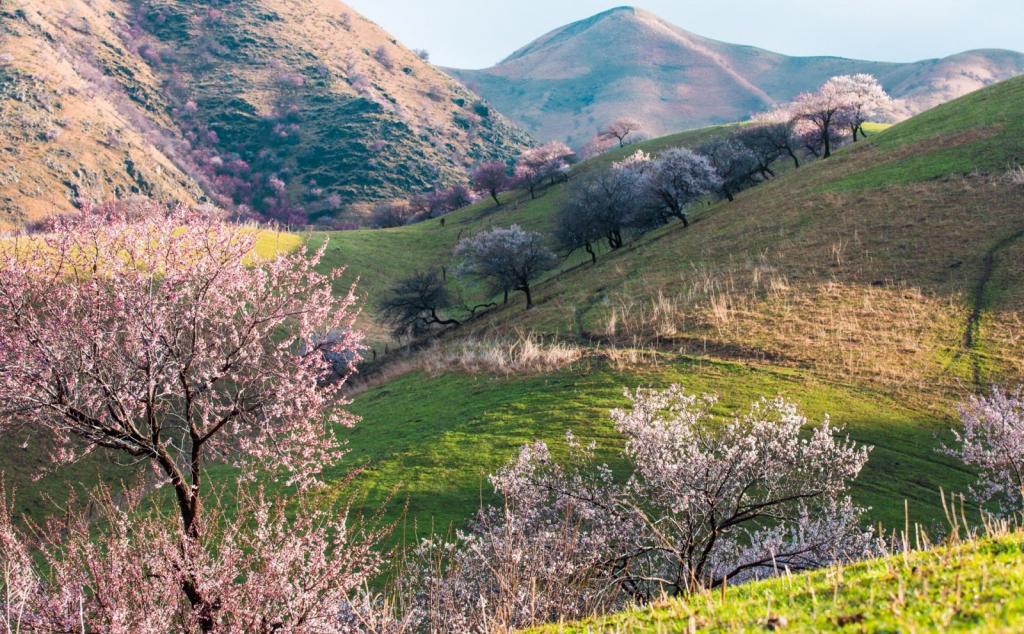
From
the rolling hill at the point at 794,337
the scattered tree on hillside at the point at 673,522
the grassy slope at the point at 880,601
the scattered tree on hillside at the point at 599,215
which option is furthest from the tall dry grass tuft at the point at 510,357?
the scattered tree on hillside at the point at 599,215

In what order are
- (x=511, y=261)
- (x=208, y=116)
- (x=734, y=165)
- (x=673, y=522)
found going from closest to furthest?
(x=673, y=522) → (x=511, y=261) → (x=734, y=165) → (x=208, y=116)

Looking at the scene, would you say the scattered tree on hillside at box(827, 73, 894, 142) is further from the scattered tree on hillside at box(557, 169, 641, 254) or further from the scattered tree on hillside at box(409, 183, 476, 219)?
the scattered tree on hillside at box(409, 183, 476, 219)

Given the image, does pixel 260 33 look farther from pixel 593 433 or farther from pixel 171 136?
pixel 593 433

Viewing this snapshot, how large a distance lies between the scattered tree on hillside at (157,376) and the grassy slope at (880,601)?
488 centimetres

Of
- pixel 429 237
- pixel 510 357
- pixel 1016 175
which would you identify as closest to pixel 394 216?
pixel 429 237

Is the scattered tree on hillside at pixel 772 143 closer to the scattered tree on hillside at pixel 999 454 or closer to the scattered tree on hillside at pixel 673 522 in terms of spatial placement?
the scattered tree on hillside at pixel 999 454

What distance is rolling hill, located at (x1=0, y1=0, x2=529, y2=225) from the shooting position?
109938 mm

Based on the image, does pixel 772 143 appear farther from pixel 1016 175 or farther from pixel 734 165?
pixel 1016 175

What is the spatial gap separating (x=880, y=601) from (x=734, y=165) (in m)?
69.3

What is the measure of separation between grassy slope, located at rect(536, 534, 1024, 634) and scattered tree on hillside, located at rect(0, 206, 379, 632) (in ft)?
16.0

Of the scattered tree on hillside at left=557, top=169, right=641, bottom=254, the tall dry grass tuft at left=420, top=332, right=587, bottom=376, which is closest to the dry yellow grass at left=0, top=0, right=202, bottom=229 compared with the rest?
the scattered tree on hillside at left=557, top=169, right=641, bottom=254

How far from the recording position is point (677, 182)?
189ft

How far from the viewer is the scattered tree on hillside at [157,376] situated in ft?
28.5

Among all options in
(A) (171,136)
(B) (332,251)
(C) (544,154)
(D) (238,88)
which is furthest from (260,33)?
(B) (332,251)
